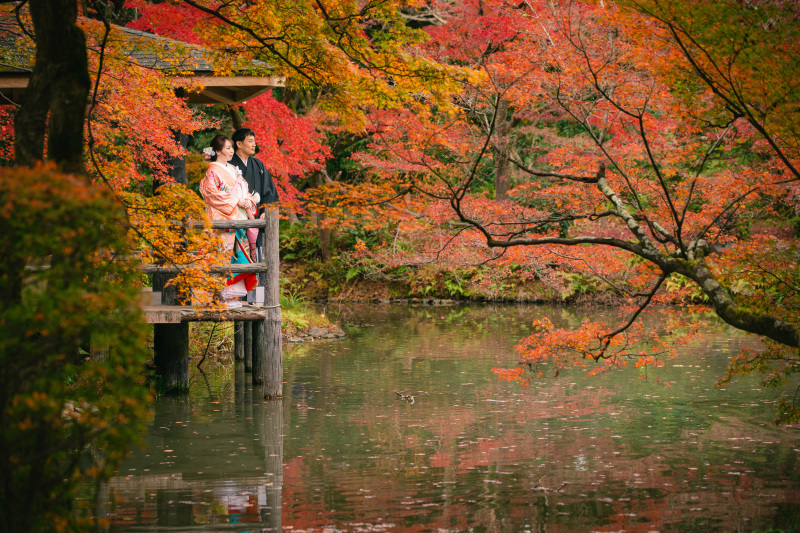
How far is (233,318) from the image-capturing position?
8.48 meters

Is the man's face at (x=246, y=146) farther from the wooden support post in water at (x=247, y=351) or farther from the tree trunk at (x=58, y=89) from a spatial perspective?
the tree trunk at (x=58, y=89)

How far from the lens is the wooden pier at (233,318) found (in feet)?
27.2

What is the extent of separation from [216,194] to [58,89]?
203 inches

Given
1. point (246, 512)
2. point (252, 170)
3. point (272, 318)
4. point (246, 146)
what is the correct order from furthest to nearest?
1. point (252, 170)
2. point (246, 146)
3. point (272, 318)
4. point (246, 512)

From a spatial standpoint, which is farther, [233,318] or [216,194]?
[216,194]

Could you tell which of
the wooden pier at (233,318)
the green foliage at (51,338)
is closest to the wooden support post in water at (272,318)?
the wooden pier at (233,318)

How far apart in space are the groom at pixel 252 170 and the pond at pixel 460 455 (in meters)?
1.83

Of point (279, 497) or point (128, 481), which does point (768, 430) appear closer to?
point (279, 497)

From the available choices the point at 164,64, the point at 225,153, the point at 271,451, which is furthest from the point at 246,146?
the point at 271,451

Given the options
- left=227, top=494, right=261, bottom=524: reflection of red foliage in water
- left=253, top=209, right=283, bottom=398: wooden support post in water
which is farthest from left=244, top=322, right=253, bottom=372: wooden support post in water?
left=227, top=494, right=261, bottom=524: reflection of red foliage in water

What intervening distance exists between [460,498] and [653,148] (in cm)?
724

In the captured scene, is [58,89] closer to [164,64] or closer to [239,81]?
[164,64]

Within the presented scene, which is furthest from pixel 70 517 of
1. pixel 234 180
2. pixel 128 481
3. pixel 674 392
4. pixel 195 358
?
pixel 195 358

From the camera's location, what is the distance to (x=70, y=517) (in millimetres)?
3176
